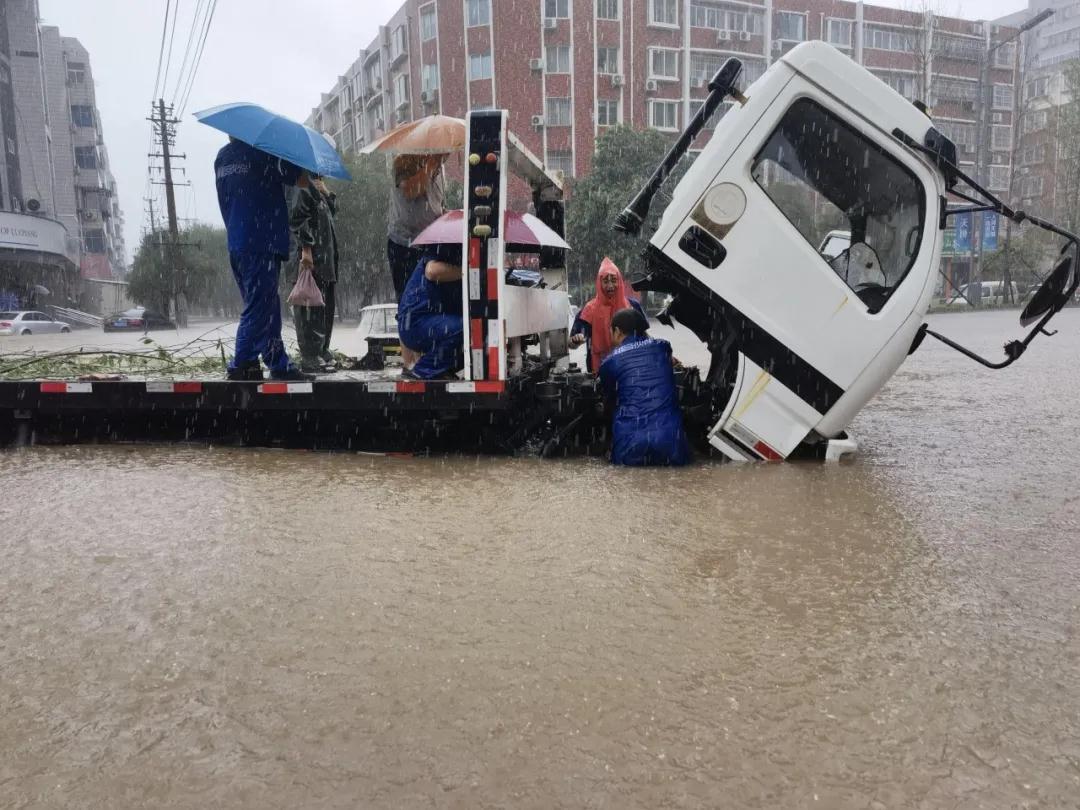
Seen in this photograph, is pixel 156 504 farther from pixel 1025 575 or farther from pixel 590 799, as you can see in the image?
pixel 1025 575

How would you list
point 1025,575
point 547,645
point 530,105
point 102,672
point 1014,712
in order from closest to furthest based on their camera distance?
point 1014,712 < point 102,672 < point 547,645 < point 1025,575 < point 530,105

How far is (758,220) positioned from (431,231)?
5.93ft

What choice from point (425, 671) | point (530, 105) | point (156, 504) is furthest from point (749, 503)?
point (530, 105)

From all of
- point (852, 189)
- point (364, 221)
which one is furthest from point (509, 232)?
point (364, 221)

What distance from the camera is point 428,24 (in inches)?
1609

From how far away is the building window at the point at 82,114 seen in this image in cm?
6538

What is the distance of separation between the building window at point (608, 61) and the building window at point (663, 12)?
2.47m

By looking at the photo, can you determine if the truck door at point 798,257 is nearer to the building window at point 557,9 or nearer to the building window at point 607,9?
the building window at point 557,9

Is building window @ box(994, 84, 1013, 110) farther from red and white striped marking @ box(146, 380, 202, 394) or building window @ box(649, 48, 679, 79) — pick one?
red and white striped marking @ box(146, 380, 202, 394)

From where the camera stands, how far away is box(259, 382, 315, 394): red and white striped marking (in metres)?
4.95

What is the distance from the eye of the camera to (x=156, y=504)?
13.4ft

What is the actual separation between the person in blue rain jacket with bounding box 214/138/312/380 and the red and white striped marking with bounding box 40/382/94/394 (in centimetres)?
82

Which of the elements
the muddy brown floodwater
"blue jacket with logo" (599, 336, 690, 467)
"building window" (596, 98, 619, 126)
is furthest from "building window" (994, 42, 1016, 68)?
the muddy brown floodwater

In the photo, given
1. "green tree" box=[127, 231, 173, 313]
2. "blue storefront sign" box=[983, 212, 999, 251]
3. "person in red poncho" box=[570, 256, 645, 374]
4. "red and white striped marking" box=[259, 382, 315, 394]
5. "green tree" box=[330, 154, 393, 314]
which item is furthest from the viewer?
"green tree" box=[127, 231, 173, 313]
